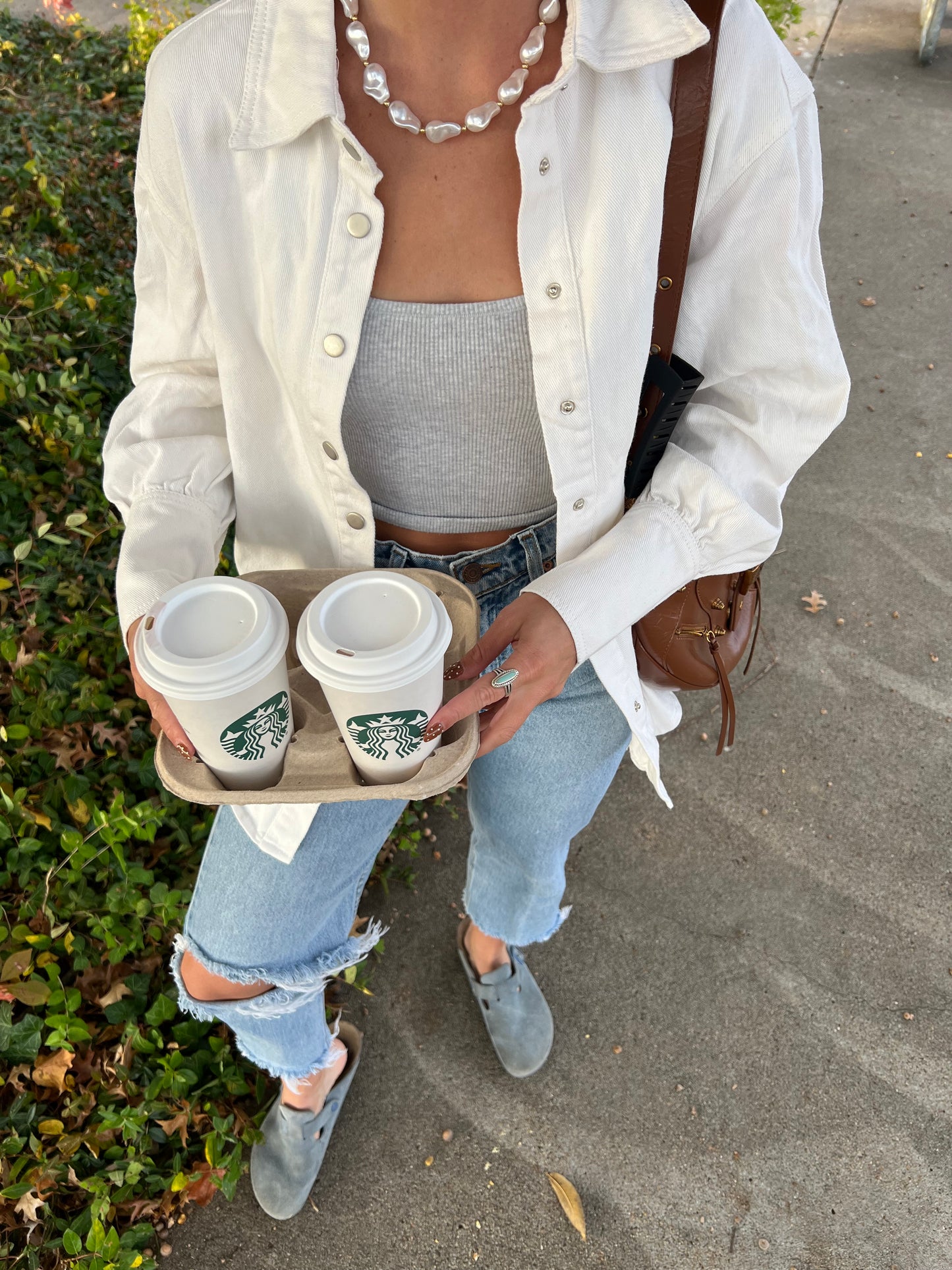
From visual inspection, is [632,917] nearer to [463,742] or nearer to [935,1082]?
[935,1082]

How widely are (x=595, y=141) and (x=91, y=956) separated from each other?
2.11 m

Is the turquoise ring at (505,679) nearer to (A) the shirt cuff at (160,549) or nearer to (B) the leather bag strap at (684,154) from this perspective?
(A) the shirt cuff at (160,549)

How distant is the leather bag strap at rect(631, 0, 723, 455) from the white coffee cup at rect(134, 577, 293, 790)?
72cm

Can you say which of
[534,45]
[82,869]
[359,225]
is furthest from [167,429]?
[82,869]

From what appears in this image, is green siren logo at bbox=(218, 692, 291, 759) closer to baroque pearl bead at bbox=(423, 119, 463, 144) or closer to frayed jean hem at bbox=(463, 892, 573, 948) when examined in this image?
baroque pearl bead at bbox=(423, 119, 463, 144)

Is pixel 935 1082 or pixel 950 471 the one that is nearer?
pixel 935 1082

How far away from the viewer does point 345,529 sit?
53.2 inches

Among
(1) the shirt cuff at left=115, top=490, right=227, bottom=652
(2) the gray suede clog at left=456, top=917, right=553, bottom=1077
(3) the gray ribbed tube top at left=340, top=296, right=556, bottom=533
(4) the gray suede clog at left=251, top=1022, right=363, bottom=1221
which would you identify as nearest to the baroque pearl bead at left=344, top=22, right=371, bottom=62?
(3) the gray ribbed tube top at left=340, top=296, right=556, bottom=533

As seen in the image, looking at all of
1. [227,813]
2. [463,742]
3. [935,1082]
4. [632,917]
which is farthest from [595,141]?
[935,1082]

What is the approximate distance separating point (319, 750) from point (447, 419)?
1.71 feet

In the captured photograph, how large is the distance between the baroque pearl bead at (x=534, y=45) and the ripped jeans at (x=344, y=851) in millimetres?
637

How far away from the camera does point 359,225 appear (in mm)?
1137

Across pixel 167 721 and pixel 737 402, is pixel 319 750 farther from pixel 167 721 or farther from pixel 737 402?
pixel 737 402

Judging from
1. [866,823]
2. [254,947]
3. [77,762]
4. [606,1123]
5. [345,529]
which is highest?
[345,529]
